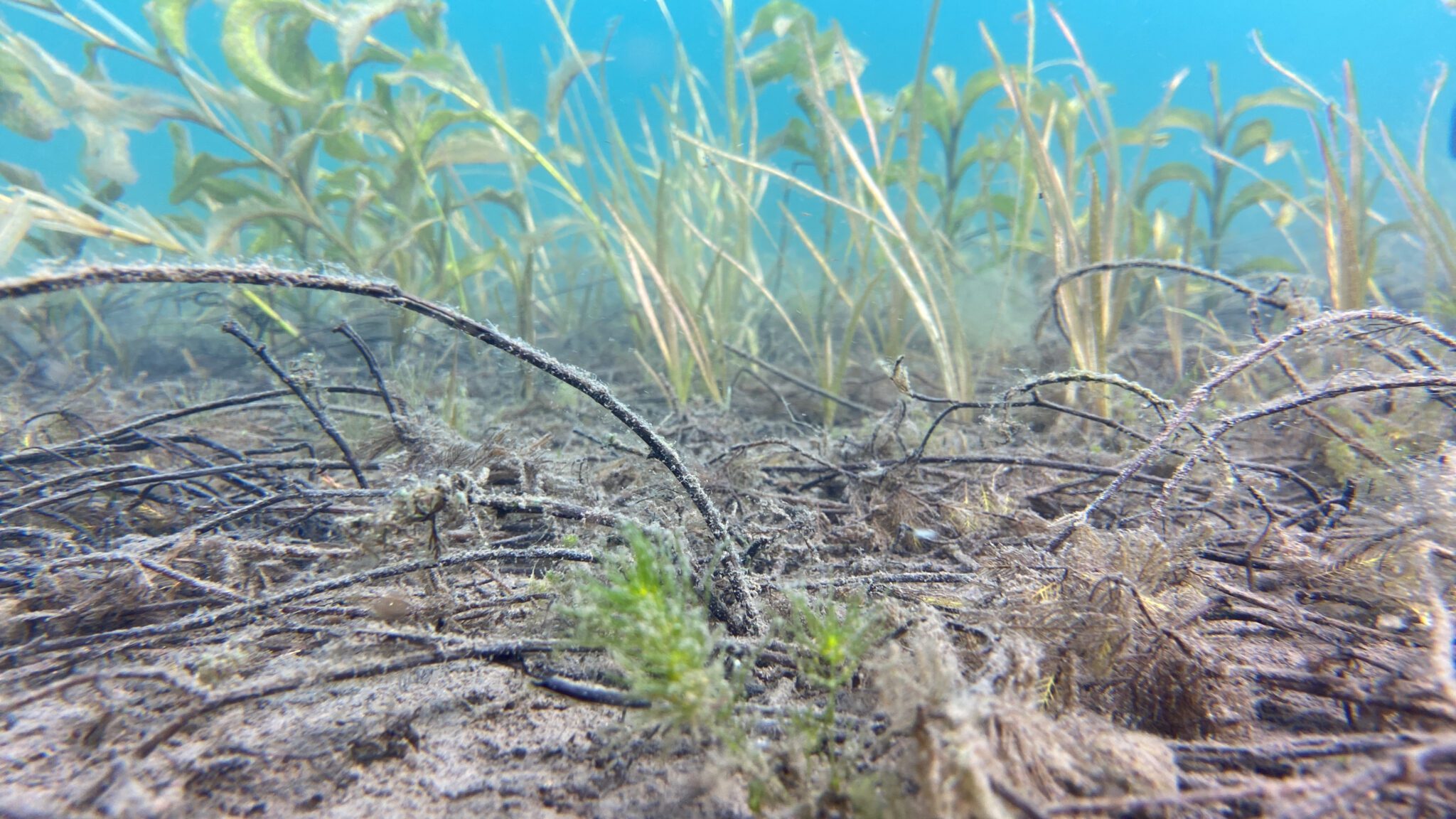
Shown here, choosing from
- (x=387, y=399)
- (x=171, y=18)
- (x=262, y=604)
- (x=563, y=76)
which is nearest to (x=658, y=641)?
(x=262, y=604)

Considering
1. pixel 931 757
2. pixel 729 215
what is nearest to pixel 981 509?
pixel 931 757

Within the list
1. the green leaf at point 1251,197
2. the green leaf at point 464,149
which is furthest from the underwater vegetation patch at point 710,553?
the green leaf at point 1251,197

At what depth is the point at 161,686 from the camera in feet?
3.33

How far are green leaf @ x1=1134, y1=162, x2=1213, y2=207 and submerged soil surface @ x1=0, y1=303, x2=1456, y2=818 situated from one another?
9.60 feet

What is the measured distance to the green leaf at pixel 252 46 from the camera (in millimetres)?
2828

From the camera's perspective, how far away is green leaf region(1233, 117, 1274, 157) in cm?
381

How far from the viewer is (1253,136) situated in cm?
385

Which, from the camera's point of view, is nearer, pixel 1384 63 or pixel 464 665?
pixel 464 665

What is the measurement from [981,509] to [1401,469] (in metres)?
0.96

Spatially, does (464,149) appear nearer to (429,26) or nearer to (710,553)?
(429,26)

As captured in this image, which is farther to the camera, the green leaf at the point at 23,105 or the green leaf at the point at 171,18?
the green leaf at the point at 23,105

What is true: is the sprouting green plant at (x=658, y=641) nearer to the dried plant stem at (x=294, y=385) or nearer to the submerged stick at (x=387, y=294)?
the submerged stick at (x=387, y=294)

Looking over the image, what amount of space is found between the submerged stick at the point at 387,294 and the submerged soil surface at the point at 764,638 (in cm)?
7

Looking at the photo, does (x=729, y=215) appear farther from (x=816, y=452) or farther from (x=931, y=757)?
(x=931, y=757)
